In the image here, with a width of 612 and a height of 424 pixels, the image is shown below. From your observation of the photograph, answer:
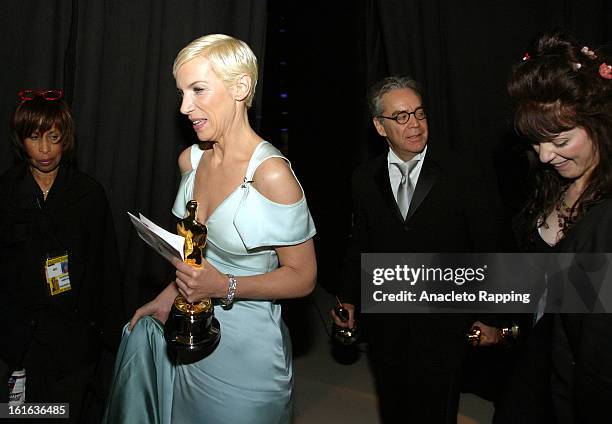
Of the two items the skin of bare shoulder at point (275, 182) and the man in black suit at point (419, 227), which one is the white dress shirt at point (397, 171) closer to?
the man in black suit at point (419, 227)

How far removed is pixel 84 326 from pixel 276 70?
4.67 meters

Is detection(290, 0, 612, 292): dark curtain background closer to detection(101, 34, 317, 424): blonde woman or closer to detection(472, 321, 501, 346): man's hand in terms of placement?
detection(472, 321, 501, 346): man's hand

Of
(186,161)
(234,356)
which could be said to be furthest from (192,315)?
(186,161)

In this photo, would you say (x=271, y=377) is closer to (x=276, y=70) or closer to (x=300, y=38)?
(x=300, y=38)

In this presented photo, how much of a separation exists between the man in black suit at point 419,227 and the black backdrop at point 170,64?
0.36 metres

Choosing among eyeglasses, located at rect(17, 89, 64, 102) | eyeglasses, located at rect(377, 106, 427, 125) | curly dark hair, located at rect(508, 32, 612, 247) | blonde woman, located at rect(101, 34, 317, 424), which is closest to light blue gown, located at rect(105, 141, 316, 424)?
blonde woman, located at rect(101, 34, 317, 424)

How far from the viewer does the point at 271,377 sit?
160 cm

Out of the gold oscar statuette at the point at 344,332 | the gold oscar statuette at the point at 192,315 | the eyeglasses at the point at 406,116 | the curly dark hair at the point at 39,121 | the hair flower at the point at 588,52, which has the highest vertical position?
→ the hair flower at the point at 588,52

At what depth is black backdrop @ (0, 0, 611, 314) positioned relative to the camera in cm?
235

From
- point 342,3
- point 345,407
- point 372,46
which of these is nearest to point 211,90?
point 372,46

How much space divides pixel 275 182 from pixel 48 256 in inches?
46.2

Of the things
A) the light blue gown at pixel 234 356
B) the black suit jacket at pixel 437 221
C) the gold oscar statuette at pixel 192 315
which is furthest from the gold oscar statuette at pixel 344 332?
the gold oscar statuette at pixel 192 315

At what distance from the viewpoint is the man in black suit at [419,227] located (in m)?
2.11

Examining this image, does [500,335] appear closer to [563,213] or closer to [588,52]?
[563,213]
